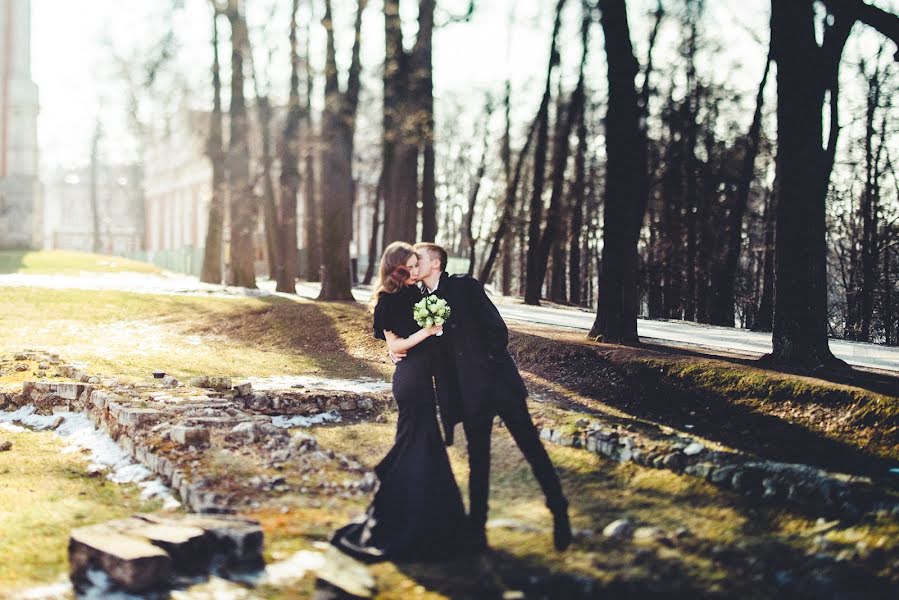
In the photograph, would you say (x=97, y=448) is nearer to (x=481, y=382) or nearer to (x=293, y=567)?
(x=293, y=567)

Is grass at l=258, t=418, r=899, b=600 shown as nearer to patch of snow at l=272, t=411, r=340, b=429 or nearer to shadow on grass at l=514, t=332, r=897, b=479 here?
shadow on grass at l=514, t=332, r=897, b=479

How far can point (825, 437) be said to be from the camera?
1016cm

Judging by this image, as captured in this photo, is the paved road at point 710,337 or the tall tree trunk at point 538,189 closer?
the paved road at point 710,337

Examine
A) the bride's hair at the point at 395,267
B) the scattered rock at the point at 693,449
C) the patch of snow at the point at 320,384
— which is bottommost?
the patch of snow at the point at 320,384

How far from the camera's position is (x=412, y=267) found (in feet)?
22.9

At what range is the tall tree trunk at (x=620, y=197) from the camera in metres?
15.4

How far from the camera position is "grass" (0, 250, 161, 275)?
1453 inches

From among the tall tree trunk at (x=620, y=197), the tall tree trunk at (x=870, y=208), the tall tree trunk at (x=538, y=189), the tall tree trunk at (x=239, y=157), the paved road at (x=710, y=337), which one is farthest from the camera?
the tall tree trunk at (x=239, y=157)

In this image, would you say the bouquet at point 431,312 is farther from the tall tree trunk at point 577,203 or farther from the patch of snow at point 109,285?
the tall tree trunk at point 577,203

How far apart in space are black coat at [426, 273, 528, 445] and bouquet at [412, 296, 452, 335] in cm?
14

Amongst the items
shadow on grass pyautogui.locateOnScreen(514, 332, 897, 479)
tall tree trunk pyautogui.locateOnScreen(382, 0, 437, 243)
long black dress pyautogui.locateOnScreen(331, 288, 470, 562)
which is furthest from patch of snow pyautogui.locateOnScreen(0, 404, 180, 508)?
tall tree trunk pyautogui.locateOnScreen(382, 0, 437, 243)

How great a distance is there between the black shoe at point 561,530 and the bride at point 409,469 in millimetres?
597

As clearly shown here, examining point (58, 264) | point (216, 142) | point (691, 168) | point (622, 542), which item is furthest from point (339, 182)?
point (58, 264)

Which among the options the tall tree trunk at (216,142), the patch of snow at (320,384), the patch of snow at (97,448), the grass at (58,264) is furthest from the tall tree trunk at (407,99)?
the grass at (58,264)
